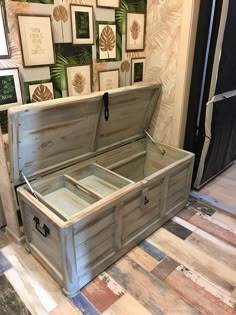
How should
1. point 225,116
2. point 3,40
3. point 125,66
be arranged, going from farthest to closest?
point 225,116 < point 125,66 < point 3,40

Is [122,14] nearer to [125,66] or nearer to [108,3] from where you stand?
[108,3]

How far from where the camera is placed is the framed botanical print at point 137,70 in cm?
203

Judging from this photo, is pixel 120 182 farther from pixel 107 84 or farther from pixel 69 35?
pixel 69 35

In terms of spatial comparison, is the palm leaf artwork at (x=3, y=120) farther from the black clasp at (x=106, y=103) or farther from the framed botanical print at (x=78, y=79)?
the black clasp at (x=106, y=103)


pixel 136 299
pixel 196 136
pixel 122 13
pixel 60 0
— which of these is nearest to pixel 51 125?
pixel 60 0

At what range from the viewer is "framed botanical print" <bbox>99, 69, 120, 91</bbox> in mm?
1840

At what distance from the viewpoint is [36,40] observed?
142 centimetres

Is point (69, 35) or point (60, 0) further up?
point (60, 0)

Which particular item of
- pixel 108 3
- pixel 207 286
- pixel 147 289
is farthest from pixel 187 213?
pixel 108 3

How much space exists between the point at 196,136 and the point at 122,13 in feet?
3.53

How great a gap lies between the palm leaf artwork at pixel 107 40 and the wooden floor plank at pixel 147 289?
141 centimetres

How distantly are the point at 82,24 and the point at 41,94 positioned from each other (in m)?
0.50

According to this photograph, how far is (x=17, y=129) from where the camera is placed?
1.34 metres

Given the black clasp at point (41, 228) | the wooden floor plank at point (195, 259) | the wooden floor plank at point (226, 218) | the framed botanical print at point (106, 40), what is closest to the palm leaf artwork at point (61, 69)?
the framed botanical print at point (106, 40)
